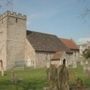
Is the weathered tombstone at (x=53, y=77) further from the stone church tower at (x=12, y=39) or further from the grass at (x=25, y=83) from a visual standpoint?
the stone church tower at (x=12, y=39)

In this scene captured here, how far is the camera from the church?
59.2m

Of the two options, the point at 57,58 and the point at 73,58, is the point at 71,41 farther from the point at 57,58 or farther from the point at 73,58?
the point at 57,58

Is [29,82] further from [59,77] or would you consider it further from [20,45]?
[20,45]

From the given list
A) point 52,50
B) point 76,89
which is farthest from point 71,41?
point 76,89

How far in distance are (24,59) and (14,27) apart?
27.4 feet

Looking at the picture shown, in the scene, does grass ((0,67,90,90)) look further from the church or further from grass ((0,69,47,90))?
the church

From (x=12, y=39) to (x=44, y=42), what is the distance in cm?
1073

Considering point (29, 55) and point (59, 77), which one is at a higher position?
point (29, 55)

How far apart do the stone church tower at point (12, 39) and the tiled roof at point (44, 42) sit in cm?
309

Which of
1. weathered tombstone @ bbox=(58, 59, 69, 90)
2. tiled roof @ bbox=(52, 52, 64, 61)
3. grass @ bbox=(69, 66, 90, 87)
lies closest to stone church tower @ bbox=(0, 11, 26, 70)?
tiled roof @ bbox=(52, 52, 64, 61)

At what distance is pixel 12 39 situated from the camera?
6041 cm

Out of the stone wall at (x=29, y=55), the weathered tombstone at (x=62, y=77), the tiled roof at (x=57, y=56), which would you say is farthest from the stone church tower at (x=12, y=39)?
the weathered tombstone at (x=62, y=77)

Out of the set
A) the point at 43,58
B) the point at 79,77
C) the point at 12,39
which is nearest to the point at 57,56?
the point at 43,58

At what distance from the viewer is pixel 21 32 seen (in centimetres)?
6244
